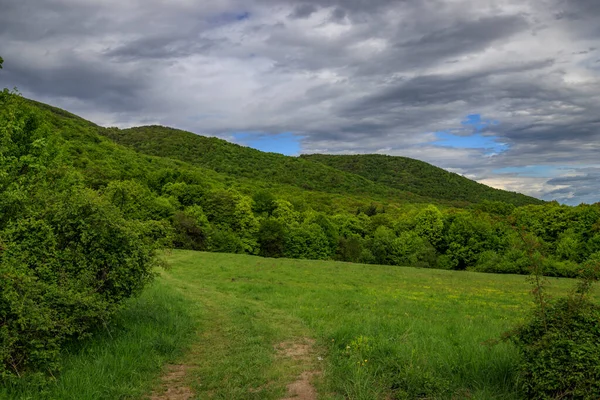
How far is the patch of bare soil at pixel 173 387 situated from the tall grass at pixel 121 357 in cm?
23

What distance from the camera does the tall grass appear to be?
22.0 feet

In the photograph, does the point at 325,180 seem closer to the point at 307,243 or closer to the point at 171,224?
the point at 307,243

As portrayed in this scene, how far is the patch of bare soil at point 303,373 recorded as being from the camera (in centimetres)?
723

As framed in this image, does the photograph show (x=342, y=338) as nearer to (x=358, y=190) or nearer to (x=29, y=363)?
(x=29, y=363)

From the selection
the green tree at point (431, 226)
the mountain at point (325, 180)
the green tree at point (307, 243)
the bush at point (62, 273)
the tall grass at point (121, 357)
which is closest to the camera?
the tall grass at point (121, 357)

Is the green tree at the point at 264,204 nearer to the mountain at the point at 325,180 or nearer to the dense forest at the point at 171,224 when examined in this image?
the dense forest at the point at 171,224

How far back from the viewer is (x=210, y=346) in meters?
10.4

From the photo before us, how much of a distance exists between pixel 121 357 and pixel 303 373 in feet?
12.7

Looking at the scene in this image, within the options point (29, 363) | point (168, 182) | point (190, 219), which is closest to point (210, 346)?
point (29, 363)

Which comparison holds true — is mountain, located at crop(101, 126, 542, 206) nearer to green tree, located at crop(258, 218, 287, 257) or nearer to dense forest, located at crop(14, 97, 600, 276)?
dense forest, located at crop(14, 97, 600, 276)

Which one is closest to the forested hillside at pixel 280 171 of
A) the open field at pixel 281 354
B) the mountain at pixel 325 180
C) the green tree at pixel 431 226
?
the mountain at pixel 325 180

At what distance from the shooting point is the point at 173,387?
7777 millimetres

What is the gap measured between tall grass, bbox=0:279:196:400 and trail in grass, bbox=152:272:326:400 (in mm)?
442

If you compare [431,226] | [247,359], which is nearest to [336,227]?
[431,226]
